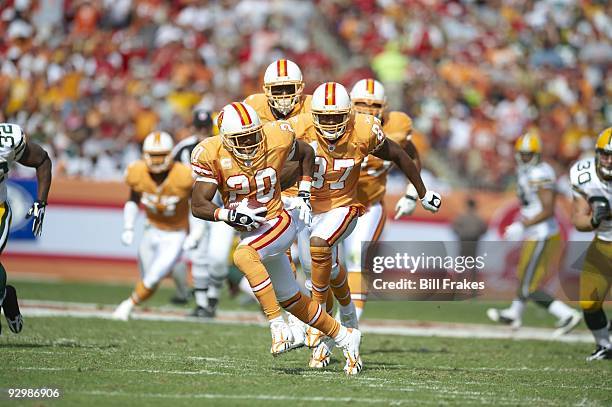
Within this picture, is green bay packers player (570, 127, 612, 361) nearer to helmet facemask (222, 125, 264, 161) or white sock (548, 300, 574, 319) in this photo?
white sock (548, 300, 574, 319)

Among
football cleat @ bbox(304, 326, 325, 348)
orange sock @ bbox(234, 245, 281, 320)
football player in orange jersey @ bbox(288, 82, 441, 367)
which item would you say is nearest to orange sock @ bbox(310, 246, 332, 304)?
football player in orange jersey @ bbox(288, 82, 441, 367)

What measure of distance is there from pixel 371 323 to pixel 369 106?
355 centimetres

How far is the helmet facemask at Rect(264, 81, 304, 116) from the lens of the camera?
8453mm

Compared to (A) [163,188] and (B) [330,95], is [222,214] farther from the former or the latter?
(A) [163,188]

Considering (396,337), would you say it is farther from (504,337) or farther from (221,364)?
(221,364)

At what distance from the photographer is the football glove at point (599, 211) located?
8.62 metres

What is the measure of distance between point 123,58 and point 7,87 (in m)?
2.18

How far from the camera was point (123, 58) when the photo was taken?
18.4 meters

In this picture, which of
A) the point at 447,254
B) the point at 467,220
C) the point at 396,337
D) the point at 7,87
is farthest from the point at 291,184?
the point at 7,87

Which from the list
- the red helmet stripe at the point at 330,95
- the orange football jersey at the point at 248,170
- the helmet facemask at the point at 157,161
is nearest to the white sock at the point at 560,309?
the helmet facemask at the point at 157,161

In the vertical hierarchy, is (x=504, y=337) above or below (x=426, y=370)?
below

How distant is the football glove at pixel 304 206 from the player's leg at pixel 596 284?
2.98 meters

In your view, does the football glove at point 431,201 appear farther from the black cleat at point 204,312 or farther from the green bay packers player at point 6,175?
the black cleat at point 204,312

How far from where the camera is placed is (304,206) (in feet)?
23.7
